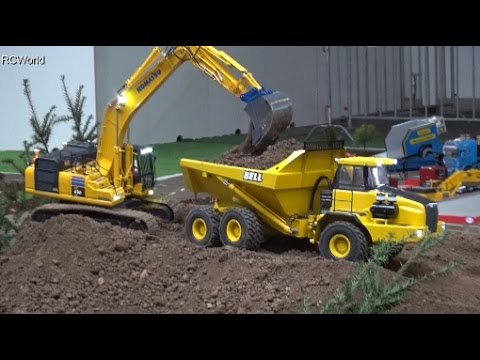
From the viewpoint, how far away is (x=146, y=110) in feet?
83.4

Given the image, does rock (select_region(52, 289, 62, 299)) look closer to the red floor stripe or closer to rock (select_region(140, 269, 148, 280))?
rock (select_region(140, 269, 148, 280))

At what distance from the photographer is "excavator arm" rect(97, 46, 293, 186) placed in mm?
11883

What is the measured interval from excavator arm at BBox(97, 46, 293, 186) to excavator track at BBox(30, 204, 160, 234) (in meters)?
0.56

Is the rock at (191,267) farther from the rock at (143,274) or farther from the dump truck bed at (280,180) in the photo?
the dump truck bed at (280,180)

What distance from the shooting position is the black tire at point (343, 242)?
9.79 meters

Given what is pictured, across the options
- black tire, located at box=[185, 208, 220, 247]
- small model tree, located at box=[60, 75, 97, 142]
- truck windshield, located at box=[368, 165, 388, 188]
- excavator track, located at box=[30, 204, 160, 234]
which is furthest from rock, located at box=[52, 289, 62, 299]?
small model tree, located at box=[60, 75, 97, 142]

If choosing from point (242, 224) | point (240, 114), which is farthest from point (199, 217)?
point (240, 114)

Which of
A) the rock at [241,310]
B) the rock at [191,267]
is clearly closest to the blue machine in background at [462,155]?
the rock at [191,267]

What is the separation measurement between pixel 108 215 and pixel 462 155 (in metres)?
6.89

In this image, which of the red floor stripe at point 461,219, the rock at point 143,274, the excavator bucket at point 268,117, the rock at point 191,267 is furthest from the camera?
the red floor stripe at point 461,219

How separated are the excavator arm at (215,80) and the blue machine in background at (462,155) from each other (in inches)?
190

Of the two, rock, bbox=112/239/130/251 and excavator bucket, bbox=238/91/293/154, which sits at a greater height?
excavator bucket, bbox=238/91/293/154

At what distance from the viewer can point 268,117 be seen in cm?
1177

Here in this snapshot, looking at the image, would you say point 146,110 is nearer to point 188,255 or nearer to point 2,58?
point 2,58
